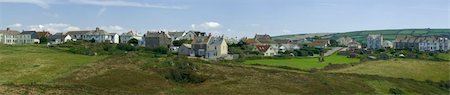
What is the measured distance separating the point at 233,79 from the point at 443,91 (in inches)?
818

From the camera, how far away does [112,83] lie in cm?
4488

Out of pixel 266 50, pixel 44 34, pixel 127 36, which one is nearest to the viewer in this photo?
pixel 266 50

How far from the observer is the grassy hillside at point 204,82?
41.9m

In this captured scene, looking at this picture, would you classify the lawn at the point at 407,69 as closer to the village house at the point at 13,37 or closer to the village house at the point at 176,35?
the village house at the point at 176,35

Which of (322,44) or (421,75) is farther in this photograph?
(322,44)

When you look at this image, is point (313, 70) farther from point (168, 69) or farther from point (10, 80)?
point (10, 80)

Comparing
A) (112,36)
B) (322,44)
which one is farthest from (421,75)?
(112,36)

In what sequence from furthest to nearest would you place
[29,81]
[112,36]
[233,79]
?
1. [112,36]
2. [233,79]
3. [29,81]

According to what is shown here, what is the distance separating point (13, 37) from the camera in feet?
396

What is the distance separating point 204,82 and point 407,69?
92.8 feet

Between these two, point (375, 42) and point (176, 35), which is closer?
point (176, 35)

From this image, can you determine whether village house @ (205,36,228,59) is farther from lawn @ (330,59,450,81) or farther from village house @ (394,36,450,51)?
village house @ (394,36,450,51)

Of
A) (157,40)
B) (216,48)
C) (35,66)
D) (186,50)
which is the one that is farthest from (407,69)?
(157,40)

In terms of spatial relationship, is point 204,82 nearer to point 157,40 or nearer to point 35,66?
point 35,66
